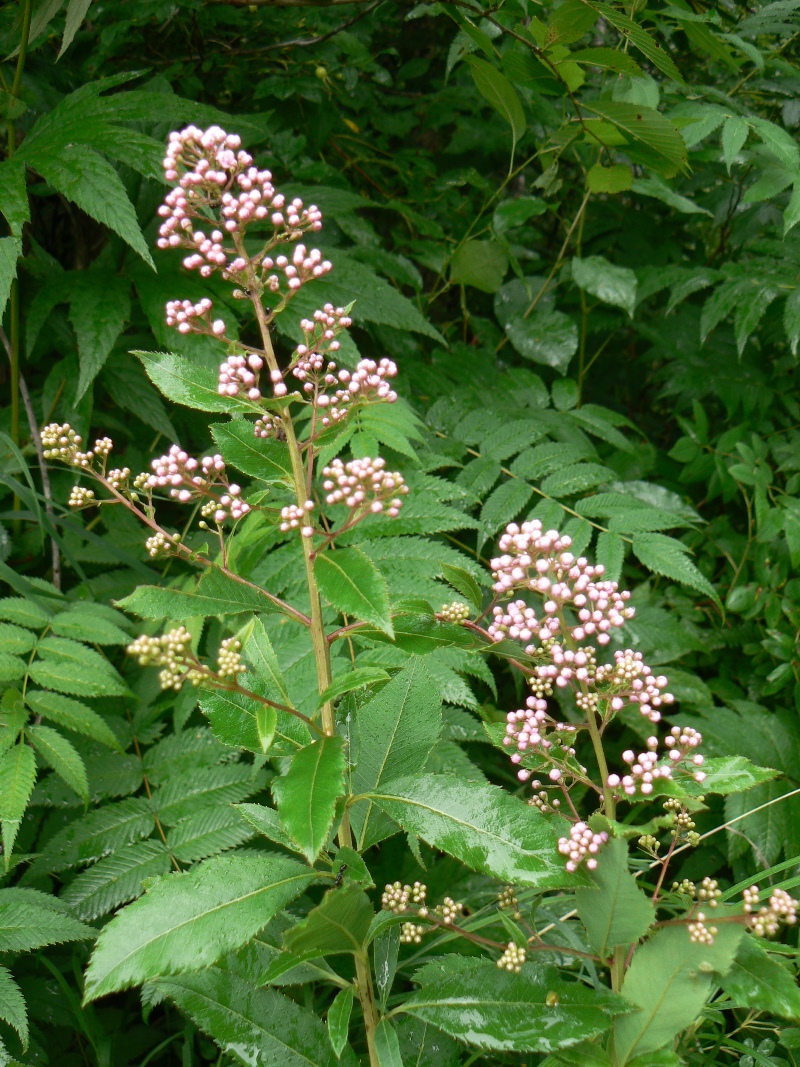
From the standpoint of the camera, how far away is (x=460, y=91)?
12.9 ft

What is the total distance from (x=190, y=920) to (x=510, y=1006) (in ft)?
1.63

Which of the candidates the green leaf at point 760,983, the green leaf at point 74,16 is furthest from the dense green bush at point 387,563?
the green leaf at point 74,16

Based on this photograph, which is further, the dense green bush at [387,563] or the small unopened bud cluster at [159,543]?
the small unopened bud cluster at [159,543]

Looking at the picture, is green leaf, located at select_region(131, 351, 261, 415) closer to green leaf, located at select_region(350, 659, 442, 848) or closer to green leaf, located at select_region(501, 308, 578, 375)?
green leaf, located at select_region(350, 659, 442, 848)

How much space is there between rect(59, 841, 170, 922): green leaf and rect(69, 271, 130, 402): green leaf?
1.25 m

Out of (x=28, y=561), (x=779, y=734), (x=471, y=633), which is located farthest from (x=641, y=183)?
(x=28, y=561)

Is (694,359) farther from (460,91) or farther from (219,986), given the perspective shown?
(219,986)

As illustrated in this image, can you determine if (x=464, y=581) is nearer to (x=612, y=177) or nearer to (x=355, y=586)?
(x=355, y=586)

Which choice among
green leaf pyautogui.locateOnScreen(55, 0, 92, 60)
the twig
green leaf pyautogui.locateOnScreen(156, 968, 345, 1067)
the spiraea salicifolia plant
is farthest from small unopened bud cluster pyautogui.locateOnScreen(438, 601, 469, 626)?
green leaf pyautogui.locateOnScreen(55, 0, 92, 60)

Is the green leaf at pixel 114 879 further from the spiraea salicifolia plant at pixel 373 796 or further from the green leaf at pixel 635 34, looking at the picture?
the green leaf at pixel 635 34

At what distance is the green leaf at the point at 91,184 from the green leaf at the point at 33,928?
5.22 feet

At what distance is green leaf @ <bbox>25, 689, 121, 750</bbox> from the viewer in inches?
80.1

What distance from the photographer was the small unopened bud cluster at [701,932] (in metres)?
1.11

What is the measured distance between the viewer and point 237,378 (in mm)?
1288
